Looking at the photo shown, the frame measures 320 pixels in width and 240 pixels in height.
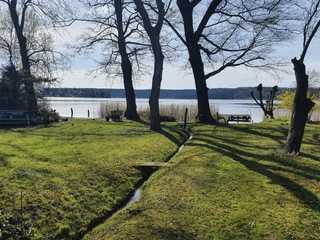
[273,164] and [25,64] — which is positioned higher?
[25,64]

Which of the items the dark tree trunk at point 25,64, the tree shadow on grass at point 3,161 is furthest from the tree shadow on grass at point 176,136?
the dark tree trunk at point 25,64

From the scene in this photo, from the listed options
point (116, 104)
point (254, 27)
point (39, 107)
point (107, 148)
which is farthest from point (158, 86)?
point (116, 104)

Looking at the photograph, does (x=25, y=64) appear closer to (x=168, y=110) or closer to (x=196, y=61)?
(x=168, y=110)

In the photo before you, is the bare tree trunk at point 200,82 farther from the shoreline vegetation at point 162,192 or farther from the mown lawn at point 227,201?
the mown lawn at point 227,201

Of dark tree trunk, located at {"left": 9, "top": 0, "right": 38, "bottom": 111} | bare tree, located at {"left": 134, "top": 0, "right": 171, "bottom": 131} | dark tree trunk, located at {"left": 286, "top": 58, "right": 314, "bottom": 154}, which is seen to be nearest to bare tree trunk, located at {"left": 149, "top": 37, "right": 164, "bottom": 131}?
bare tree, located at {"left": 134, "top": 0, "right": 171, "bottom": 131}

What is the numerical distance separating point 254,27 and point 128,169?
17.5 m

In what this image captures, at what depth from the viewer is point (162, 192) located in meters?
8.46

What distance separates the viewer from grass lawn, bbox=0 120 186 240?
677 cm

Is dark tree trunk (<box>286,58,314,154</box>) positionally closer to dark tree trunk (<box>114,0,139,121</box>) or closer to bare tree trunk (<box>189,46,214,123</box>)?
bare tree trunk (<box>189,46,214,123</box>)

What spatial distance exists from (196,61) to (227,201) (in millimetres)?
17721

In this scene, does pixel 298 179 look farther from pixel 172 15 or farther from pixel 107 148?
pixel 172 15

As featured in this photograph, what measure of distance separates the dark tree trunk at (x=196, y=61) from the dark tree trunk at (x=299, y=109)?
11884 millimetres

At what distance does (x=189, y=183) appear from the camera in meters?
9.16

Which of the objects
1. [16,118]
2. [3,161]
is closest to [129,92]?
Result: [16,118]
